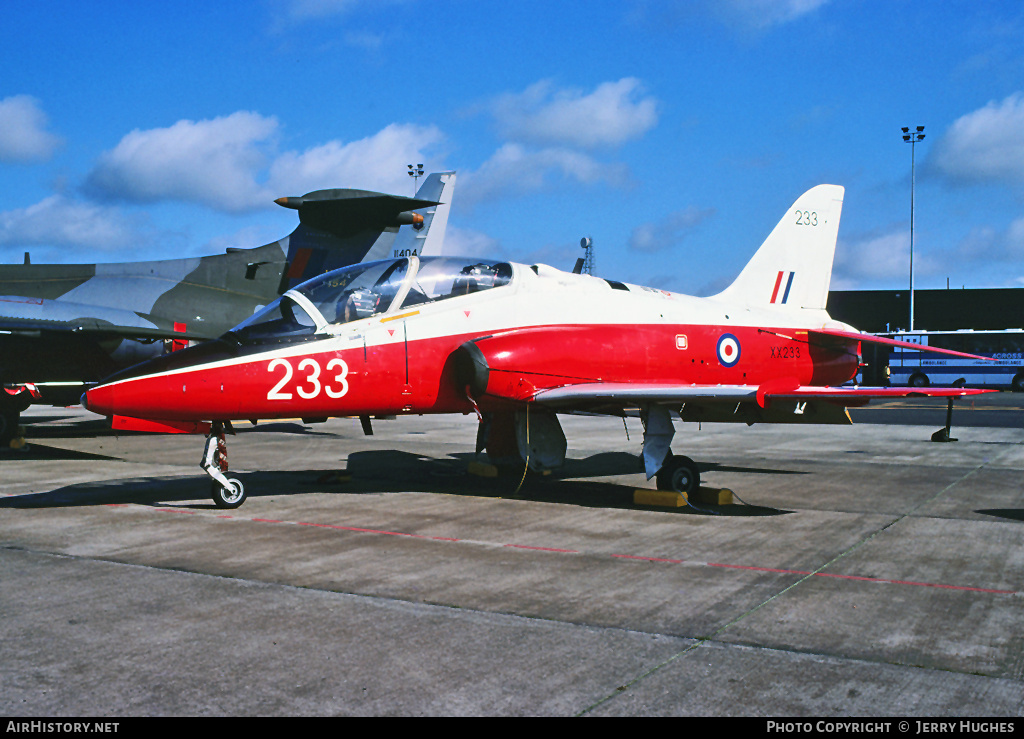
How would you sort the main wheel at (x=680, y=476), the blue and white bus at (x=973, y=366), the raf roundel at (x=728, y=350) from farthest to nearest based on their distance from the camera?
the blue and white bus at (x=973, y=366)
the raf roundel at (x=728, y=350)
the main wheel at (x=680, y=476)

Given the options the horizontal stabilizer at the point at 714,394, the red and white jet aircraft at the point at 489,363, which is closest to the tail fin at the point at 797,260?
the red and white jet aircraft at the point at 489,363

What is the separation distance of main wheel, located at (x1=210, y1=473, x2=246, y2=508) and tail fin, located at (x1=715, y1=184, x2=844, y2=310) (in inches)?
311

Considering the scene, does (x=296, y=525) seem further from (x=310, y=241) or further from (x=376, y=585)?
(x=310, y=241)

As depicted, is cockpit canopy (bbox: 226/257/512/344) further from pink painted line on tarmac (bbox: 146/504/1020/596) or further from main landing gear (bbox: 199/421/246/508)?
pink painted line on tarmac (bbox: 146/504/1020/596)

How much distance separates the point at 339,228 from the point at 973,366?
137 ft

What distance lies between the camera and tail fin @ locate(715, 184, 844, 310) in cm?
1340

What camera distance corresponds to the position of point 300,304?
30.8ft

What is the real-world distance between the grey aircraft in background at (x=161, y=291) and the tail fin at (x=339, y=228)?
2 cm

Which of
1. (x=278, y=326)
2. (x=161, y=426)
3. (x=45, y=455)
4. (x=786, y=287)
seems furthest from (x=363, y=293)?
(x=45, y=455)

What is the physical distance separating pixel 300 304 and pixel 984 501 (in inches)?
341

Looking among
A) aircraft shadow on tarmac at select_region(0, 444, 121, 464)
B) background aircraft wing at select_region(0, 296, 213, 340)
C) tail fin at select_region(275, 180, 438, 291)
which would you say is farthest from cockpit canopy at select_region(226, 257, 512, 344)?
background aircraft wing at select_region(0, 296, 213, 340)

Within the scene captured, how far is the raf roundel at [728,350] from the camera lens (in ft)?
38.6

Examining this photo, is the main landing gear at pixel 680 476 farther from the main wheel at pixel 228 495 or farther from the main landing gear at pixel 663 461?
the main wheel at pixel 228 495
